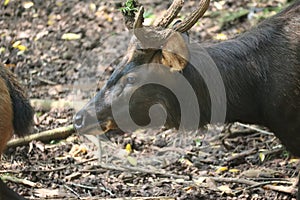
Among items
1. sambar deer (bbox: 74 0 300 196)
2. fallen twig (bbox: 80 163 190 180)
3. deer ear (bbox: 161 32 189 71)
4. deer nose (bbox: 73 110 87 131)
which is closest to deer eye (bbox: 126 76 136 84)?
sambar deer (bbox: 74 0 300 196)

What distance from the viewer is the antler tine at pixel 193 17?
249 inches

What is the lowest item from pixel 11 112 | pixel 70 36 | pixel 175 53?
pixel 70 36

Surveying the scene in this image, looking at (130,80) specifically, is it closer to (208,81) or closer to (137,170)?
(208,81)

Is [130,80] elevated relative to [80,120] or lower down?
elevated

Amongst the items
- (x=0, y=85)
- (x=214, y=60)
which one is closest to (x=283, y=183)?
(x=214, y=60)

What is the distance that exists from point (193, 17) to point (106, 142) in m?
2.93

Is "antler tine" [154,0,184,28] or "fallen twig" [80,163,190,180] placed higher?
"antler tine" [154,0,184,28]

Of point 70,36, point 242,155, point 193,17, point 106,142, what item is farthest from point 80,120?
point 70,36

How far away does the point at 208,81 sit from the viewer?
6676 mm

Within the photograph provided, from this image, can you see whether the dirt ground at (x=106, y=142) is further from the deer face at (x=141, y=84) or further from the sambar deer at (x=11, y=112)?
the sambar deer at (x=11, y=112)

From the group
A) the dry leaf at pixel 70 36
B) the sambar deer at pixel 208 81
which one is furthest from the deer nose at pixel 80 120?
the dry leaf at pixel 70 36

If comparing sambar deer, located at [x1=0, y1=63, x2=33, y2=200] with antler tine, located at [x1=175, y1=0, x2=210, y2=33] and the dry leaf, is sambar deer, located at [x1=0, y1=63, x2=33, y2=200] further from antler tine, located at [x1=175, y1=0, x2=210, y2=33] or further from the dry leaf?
the dry leaf

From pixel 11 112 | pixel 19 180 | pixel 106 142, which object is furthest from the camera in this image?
pixel 106 142

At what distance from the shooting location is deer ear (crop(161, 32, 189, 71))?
6.25m
